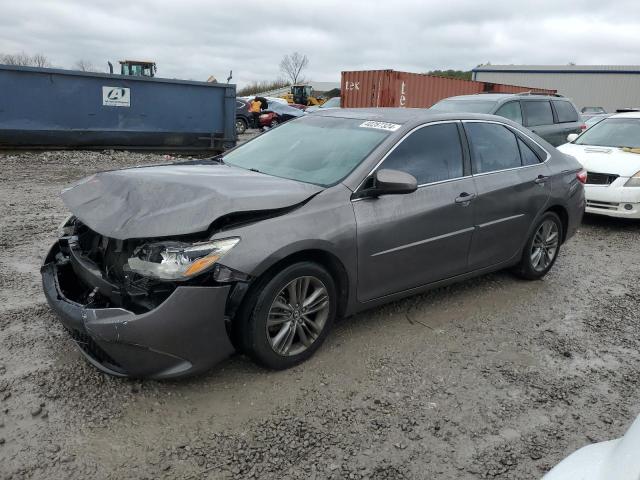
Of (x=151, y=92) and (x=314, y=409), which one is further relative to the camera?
(x=151, y=92)

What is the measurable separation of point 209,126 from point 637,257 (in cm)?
1003

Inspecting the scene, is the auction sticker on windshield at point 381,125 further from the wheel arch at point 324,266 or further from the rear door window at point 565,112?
the rear door window at point 565,112

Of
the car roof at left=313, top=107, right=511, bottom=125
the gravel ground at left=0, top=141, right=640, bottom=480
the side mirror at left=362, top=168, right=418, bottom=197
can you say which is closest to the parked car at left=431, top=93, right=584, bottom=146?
the car roof at left=313, top=107, right=511, bottom=125

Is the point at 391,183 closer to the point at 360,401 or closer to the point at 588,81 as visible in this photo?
the point at 360,401

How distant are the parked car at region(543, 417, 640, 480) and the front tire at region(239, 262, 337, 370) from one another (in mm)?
1827

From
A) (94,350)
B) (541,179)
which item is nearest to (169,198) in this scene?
(94,350)

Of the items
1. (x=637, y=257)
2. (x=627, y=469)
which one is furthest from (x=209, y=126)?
(x=627, y=469)

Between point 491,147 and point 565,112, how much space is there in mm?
7503

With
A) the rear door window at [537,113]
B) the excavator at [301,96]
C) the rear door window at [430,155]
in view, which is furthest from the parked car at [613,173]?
the excavator at [301,96]

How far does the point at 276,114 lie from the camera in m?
23.4

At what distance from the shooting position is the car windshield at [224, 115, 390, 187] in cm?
378

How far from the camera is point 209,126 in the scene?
13.4m

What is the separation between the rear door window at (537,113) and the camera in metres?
10.0

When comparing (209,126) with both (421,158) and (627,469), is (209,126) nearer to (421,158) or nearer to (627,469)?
(421,158)
